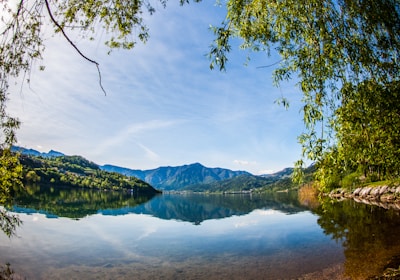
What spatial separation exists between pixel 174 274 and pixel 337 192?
314 ft

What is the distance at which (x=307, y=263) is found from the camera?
19.3m

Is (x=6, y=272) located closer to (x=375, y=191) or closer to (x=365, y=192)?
(x=375, y=191)

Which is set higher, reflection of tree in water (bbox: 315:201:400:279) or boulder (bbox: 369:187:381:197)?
boulder (bbox: 369:187:381:197)

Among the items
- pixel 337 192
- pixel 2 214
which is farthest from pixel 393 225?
pixel 337 192

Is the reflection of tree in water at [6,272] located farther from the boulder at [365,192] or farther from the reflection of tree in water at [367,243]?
the boulder at [365,192]

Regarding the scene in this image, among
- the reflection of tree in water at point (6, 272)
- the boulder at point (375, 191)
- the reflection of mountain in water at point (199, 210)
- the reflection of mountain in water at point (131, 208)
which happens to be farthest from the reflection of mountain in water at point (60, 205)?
the boulder at point (375, 191)

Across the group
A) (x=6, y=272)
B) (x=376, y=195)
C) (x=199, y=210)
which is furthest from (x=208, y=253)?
(x=376, y=195)

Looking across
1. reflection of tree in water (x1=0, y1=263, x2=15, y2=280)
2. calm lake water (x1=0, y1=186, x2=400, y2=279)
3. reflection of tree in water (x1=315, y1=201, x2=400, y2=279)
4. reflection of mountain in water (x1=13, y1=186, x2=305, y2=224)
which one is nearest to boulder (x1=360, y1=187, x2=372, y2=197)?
reflection of mountain in water (x1=13, y1=186, x2=305, y2=224)

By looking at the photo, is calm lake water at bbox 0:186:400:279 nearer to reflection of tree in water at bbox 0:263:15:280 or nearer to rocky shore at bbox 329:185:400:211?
reflection of tree in water at bbox 0:263:15:280

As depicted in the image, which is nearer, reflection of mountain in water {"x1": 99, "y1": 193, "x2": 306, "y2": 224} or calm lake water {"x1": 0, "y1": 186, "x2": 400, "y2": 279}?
calm lake water {"x1": 0, "y1": 186, "x2": 400, "y2": 279}

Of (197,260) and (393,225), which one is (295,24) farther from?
(393,225)

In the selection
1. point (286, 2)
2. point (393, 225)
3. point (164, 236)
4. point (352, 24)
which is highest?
point (286, 2)

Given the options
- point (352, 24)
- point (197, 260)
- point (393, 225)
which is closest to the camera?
point (352, 24)

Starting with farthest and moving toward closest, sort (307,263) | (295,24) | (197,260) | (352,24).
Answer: (197,260) < (307,263) < (295,24) < (352,24)
